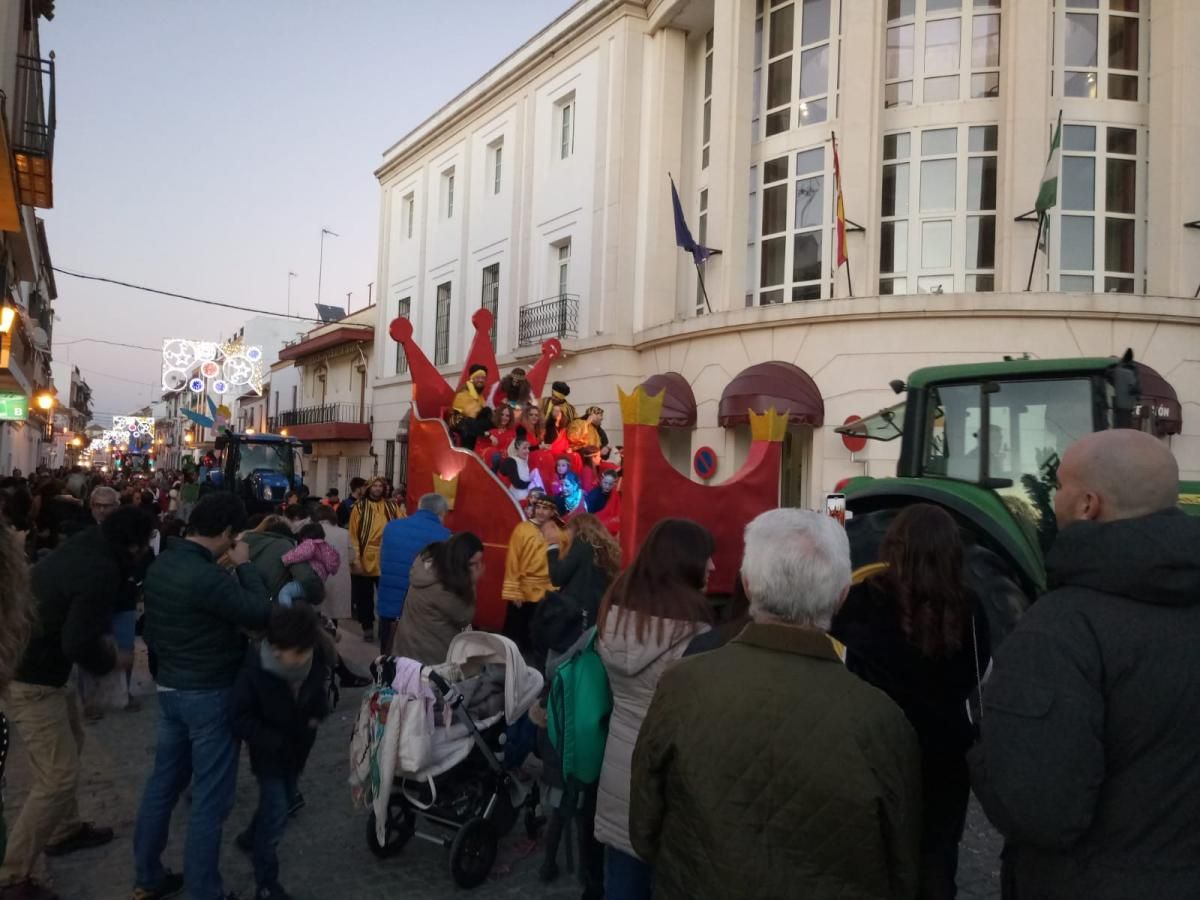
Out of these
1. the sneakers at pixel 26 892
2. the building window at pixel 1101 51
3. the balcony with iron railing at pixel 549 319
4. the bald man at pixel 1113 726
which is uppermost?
the building window at pixel 1101 51

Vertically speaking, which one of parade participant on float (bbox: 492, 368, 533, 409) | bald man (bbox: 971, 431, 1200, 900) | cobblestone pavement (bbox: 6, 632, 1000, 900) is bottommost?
cobblestone pavement (bbox: 6, 632, 1000, 900)

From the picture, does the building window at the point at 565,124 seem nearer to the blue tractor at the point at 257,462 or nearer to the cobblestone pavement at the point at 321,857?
the blue tractor at the point at 257,462

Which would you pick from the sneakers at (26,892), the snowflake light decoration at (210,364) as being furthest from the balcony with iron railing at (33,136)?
the snowflake light decoration at (210,364)

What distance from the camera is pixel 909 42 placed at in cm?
1495

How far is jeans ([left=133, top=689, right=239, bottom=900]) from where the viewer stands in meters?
3.82

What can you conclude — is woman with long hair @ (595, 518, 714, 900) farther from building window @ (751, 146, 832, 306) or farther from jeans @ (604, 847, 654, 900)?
building window @ (751, 146, 832, 306)

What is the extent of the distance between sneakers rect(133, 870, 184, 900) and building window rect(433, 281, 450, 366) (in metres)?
22.5

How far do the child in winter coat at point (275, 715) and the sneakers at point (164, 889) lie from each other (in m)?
0.38

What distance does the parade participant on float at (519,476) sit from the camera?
8903mm

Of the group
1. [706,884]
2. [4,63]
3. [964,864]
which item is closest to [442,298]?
[4,63]

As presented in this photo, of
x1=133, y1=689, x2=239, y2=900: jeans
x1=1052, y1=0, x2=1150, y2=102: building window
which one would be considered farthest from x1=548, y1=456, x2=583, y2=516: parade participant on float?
x1=1052, y1=0, x2=1150, y2=102: building window

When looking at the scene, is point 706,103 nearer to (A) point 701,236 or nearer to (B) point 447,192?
(A) point 701,236

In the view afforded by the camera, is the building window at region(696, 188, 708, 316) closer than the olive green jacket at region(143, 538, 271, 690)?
No

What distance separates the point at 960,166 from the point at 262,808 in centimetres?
1448
